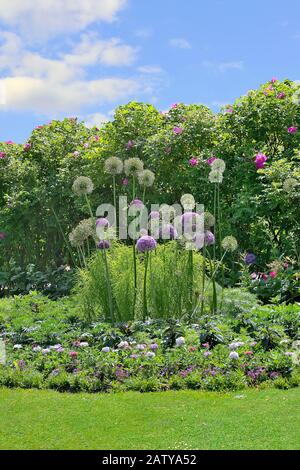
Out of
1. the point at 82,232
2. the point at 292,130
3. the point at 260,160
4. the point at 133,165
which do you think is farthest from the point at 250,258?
the point at 82,232

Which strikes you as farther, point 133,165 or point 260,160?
point 260,160

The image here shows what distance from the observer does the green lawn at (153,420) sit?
13.6ft

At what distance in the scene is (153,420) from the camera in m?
4.51

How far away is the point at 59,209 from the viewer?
11.5 meters

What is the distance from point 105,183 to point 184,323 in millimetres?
4544

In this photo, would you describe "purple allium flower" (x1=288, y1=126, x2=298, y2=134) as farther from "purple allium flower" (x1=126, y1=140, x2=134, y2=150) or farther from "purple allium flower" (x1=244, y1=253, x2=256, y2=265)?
"purple allium flower" (x1=126, y1=140, x2=134, y2=150)

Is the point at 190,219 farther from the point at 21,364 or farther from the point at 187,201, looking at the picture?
the point at 21,364

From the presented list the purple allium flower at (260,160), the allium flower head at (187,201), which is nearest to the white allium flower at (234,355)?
the allium flower head at (187,201)

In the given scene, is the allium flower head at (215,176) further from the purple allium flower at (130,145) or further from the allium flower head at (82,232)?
the purple allium flower at (130,145)

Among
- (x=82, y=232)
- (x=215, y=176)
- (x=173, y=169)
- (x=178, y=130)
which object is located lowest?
(x=82, y=232)

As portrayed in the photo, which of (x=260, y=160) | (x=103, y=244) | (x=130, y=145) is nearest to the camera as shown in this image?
(x=103, y=244)

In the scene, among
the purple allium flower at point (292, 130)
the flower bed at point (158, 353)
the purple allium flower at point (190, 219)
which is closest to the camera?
the flower bed at point (158, 353)
